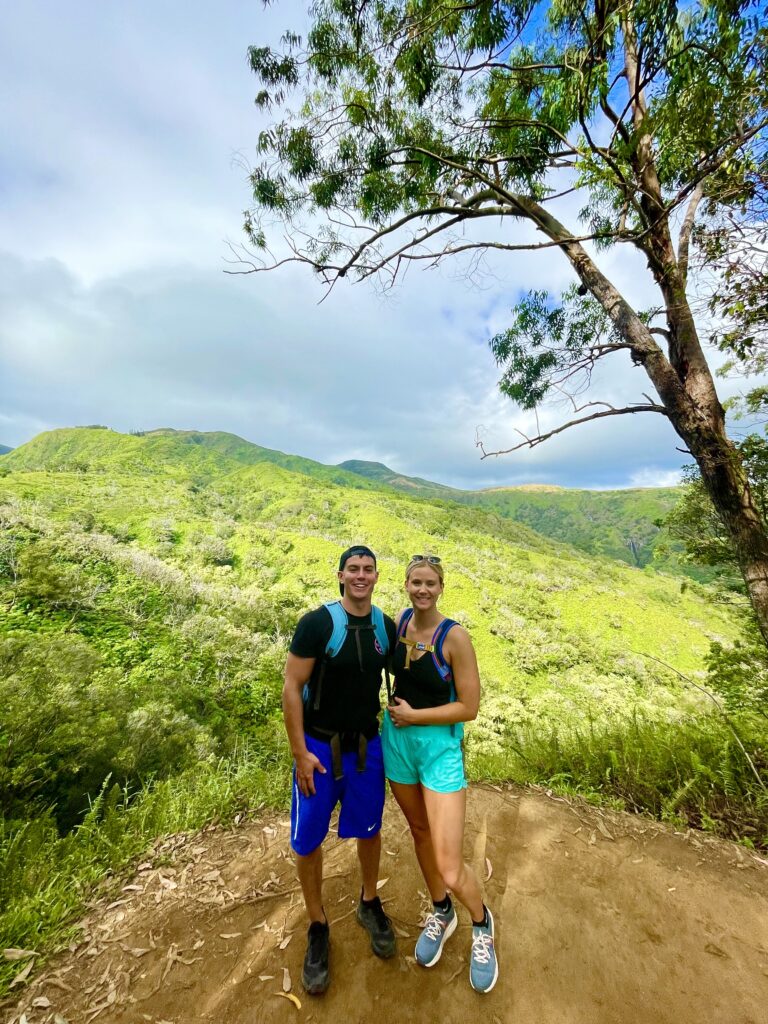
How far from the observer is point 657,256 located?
11.4 ft

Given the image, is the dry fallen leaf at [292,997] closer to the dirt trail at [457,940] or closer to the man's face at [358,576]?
the dirt trail at [457,940]

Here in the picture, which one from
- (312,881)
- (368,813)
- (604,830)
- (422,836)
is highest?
(368,813)

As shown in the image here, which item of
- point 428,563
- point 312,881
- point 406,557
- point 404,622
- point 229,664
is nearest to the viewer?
point 312,881

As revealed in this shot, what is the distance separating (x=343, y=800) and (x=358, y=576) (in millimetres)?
1295

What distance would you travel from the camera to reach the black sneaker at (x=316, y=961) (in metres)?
2.07

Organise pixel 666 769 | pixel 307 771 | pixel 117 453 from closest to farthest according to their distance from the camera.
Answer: pixel 307 771 < pixel 666 769 < pixel 117 453

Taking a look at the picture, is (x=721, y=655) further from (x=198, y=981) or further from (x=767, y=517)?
(x=198, y=981)

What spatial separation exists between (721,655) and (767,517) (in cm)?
392

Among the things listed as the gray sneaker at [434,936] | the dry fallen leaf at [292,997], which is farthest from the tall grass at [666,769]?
the dry fallen leaf at [292,997]

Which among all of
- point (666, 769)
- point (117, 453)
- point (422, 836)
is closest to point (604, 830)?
point (666, 769)

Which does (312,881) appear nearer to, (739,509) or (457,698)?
(457,698)

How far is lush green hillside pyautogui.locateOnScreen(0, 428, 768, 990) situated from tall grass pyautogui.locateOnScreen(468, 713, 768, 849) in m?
0.02

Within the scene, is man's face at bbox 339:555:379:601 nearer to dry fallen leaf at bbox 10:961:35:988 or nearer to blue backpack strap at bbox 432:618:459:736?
blue backpack strap at bbox 432:618:459:736

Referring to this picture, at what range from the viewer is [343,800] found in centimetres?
232
